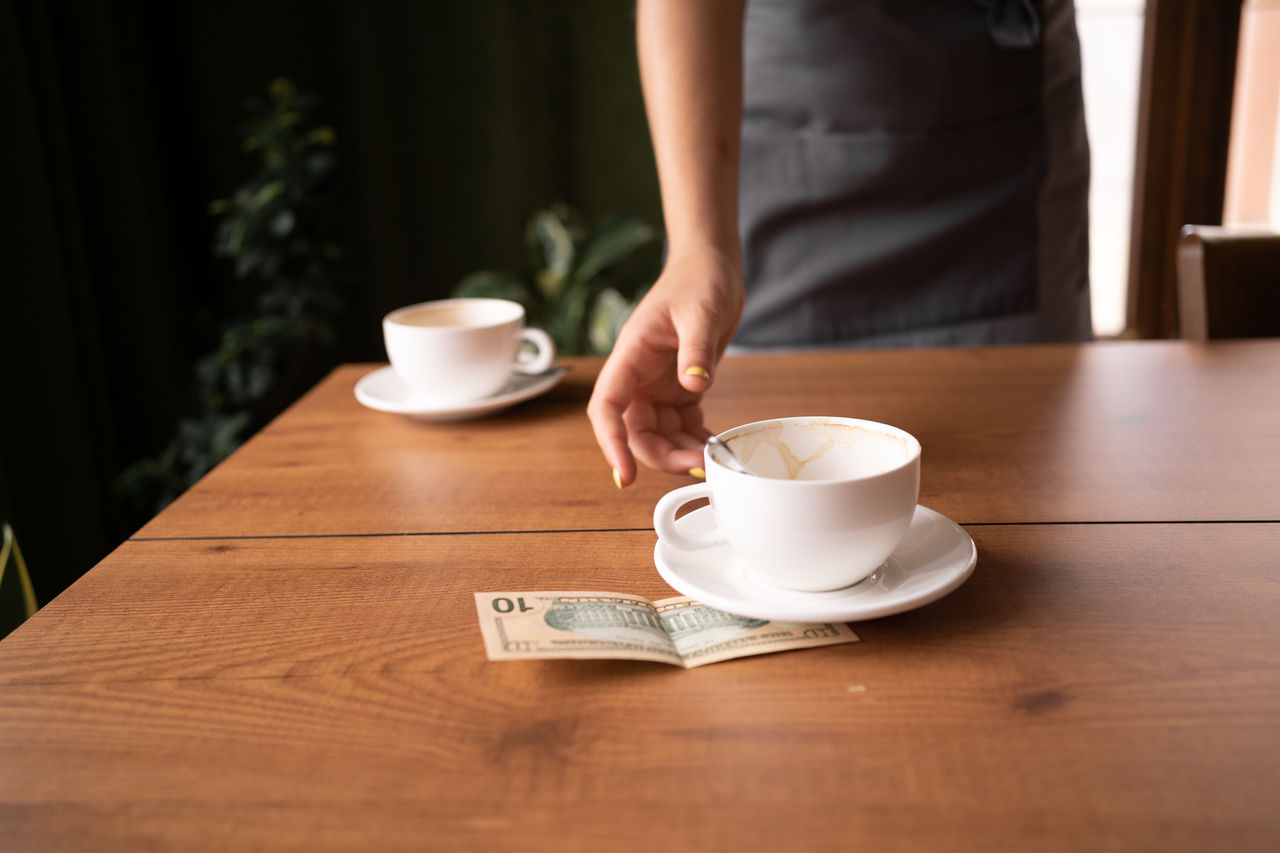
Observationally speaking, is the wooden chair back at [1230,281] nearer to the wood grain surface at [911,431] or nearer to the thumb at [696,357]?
the wood grain surface at [911,431]

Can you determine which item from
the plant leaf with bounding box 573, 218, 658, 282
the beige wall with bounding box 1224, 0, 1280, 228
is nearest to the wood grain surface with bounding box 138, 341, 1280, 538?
the plant leaf with bounding box 573, 218, 658, 282

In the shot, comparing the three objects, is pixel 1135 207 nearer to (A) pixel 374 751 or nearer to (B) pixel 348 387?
(B) pixel 348 387

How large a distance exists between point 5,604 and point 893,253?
107cm

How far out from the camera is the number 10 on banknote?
0.50m

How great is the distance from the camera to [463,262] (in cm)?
298

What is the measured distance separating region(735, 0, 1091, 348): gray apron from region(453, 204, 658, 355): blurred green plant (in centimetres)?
95

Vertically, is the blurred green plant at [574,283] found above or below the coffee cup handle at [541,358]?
below

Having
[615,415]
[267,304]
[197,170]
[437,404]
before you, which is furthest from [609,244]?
[615,415]

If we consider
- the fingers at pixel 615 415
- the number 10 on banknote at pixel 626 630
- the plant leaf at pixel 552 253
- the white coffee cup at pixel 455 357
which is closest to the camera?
the number 10 on banknote at pixel 626 630

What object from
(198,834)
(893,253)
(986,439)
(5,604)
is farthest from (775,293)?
(198,834)

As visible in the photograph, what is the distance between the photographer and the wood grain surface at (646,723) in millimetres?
385

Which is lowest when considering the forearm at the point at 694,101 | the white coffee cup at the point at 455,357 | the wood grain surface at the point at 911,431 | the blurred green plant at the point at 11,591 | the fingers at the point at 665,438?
the blurred green plant at the point at 11,591

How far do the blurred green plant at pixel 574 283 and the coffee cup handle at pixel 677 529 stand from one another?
168 centimetres

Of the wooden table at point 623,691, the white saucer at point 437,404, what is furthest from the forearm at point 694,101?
the wooden table at point 623,691
